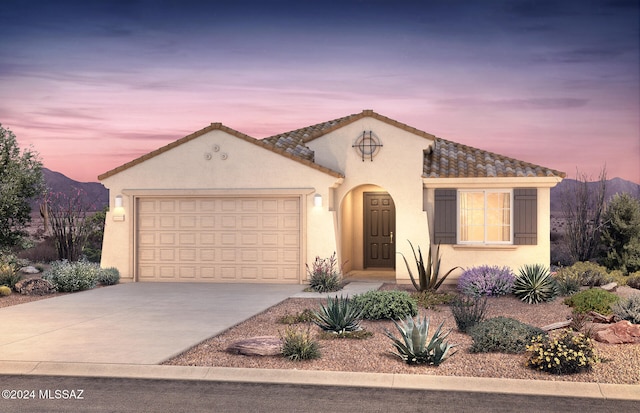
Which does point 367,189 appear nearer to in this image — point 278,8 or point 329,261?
point 329,261

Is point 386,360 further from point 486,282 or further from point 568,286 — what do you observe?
point 568,286

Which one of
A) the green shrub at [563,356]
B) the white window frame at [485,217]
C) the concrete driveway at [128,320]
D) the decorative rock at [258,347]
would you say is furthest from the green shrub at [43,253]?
the green shrub at [563,356]

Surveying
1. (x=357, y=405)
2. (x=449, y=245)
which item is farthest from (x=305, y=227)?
(x=357, y=405)

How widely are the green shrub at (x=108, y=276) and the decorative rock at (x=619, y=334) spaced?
41.9 ft

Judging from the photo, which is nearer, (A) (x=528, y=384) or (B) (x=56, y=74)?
(A) (x=528, y=384)

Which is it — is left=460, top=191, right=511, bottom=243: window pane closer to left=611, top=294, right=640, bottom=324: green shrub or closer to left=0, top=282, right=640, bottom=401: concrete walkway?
left=0, top=282, right=640, bottom=401: concrete walkway

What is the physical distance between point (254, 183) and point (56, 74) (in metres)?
10.1

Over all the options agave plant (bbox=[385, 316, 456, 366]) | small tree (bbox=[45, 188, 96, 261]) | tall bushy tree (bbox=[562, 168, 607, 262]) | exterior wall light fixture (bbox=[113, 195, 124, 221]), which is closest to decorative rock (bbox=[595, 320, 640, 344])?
agave plant (bbox=[385, 316, 456, 366])

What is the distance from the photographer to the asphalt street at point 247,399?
7.21 meters

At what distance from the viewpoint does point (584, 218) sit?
25.0 metres

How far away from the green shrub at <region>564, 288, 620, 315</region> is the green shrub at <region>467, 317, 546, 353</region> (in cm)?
365

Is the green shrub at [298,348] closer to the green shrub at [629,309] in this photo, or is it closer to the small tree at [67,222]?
the green shrub at [629,309]

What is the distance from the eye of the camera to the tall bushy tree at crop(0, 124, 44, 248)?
60.3 ft

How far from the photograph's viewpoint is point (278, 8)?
20.2 m
